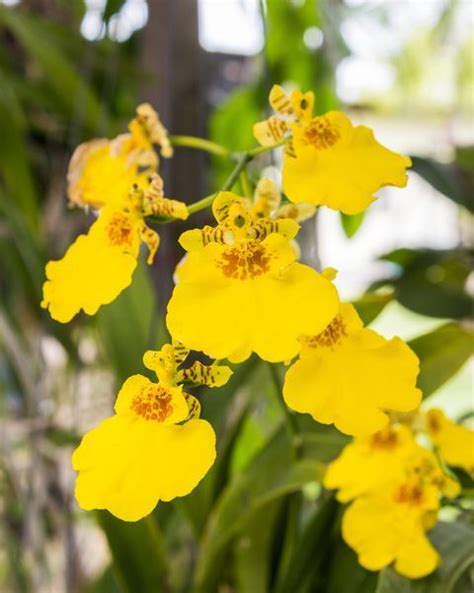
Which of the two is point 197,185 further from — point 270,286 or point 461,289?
point 270,286

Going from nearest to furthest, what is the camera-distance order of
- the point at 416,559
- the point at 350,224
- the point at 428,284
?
the point at 416,559 → the point at 350,224 → the point at 428,284

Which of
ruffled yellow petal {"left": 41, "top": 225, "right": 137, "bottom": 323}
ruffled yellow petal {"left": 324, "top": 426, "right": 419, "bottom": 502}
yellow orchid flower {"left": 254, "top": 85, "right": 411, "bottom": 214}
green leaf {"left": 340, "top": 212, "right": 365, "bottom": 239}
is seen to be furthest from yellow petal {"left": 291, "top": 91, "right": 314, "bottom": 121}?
green leaf {"left": 340, "top": 212, "right": 365, "bottom": 239}

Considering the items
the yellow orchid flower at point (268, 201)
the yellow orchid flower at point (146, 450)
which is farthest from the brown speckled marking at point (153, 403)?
the yellow orchid flower at point (268, 201)

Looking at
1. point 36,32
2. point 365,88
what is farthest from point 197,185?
point 365,88

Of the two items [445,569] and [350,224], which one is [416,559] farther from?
[350,224]

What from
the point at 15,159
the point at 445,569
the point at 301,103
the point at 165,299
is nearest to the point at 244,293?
the point at 301,103
